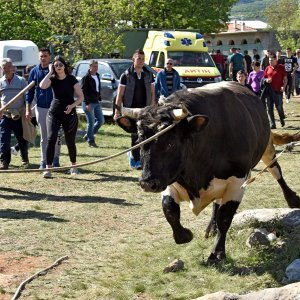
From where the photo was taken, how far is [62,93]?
12211 mm

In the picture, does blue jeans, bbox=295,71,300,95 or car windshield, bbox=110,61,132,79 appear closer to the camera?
car windshield, bbox=110,61,132,79

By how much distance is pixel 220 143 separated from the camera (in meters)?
7.64

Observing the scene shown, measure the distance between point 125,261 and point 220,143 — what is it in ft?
4.90

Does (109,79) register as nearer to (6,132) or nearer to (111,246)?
(6,132)

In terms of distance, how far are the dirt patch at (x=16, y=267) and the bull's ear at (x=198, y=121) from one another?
2000 mm

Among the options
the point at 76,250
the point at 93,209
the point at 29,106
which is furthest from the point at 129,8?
the point at 76,250

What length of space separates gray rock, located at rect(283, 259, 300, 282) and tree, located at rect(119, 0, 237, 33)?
34893mm

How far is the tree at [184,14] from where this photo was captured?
45344mm

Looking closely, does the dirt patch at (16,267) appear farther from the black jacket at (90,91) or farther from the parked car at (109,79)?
the parked car at (109,79)

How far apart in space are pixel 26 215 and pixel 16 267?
2.54 metres

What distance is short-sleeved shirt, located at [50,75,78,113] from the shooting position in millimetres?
12211

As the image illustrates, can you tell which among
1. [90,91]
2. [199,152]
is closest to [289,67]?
[90,91]

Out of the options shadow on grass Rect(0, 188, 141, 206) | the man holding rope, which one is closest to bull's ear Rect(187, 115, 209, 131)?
shadow on grass Rect(0, 188, 141, 206)

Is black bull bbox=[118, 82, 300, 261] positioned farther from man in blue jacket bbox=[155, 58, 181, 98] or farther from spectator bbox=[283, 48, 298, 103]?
spectator bbox=[283, 48, 298, 103]
